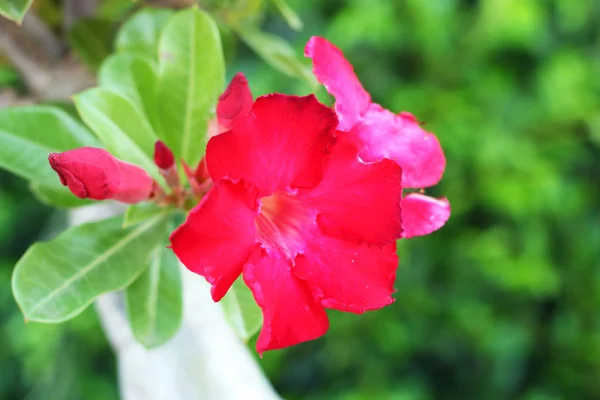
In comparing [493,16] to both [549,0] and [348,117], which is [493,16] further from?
[348,117]

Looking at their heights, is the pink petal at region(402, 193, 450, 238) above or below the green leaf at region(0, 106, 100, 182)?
above

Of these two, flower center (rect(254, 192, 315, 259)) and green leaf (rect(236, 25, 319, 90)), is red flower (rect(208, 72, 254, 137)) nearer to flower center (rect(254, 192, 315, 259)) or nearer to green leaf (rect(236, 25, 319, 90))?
flower center (rect(254, 192, 315, 259))

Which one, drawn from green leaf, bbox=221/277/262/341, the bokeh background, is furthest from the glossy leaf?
the bokeh background

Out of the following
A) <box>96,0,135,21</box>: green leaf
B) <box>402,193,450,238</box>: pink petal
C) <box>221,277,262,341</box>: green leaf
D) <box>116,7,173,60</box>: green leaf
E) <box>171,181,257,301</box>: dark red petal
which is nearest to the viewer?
<box>171,181,257,301</box>: dark red petal

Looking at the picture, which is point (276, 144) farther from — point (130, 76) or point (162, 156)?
point (130, 76)

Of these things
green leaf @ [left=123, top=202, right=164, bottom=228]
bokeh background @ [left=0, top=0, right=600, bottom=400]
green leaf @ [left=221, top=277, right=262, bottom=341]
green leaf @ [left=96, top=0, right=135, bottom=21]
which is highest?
green leaf @ [left=96, top=0, right=135, bottom=21]

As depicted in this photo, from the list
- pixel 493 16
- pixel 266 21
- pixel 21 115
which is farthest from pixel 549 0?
pixel 21 115

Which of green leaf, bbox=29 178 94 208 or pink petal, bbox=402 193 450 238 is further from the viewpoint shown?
green leaf, bbox=29 178 94 208

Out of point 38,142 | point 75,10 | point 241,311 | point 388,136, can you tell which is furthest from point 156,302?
point 75,10
